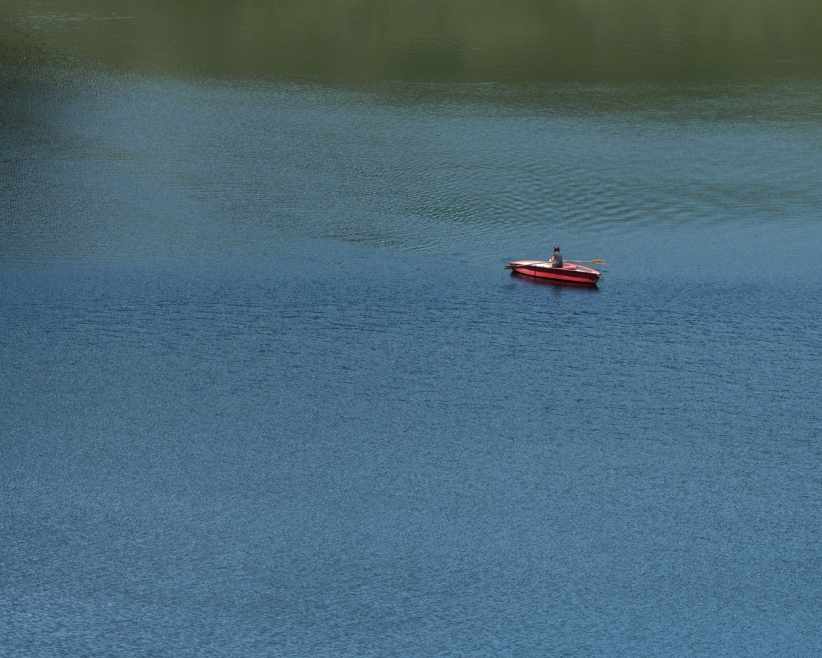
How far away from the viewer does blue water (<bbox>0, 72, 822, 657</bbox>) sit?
134 feet

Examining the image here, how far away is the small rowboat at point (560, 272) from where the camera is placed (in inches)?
2507

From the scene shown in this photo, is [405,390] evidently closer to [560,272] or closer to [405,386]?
[405,386]

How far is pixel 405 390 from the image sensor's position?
53.8 m

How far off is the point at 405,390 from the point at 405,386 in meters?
0.34

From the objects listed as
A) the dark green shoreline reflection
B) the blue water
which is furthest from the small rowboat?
the dark green shoreline reflection

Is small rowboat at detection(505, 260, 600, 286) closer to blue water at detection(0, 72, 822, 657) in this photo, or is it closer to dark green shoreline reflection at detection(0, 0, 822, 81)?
blue water at detection(0, 72, 822, 657)

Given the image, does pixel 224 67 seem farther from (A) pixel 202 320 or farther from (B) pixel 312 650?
(B) pixel 312 650

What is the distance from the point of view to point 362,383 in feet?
178

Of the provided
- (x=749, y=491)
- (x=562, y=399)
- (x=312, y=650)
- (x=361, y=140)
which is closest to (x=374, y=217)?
(x=361, y=140)

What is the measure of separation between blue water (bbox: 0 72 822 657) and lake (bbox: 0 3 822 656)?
14cm

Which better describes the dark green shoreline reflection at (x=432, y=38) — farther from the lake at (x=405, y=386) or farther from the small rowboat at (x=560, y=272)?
the small rowboat at (x=560, y=272)

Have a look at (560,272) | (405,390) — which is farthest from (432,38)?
(405,390)

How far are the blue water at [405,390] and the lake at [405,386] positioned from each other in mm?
139

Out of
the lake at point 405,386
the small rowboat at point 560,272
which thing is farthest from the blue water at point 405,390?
the small rowboat at point 560,272
